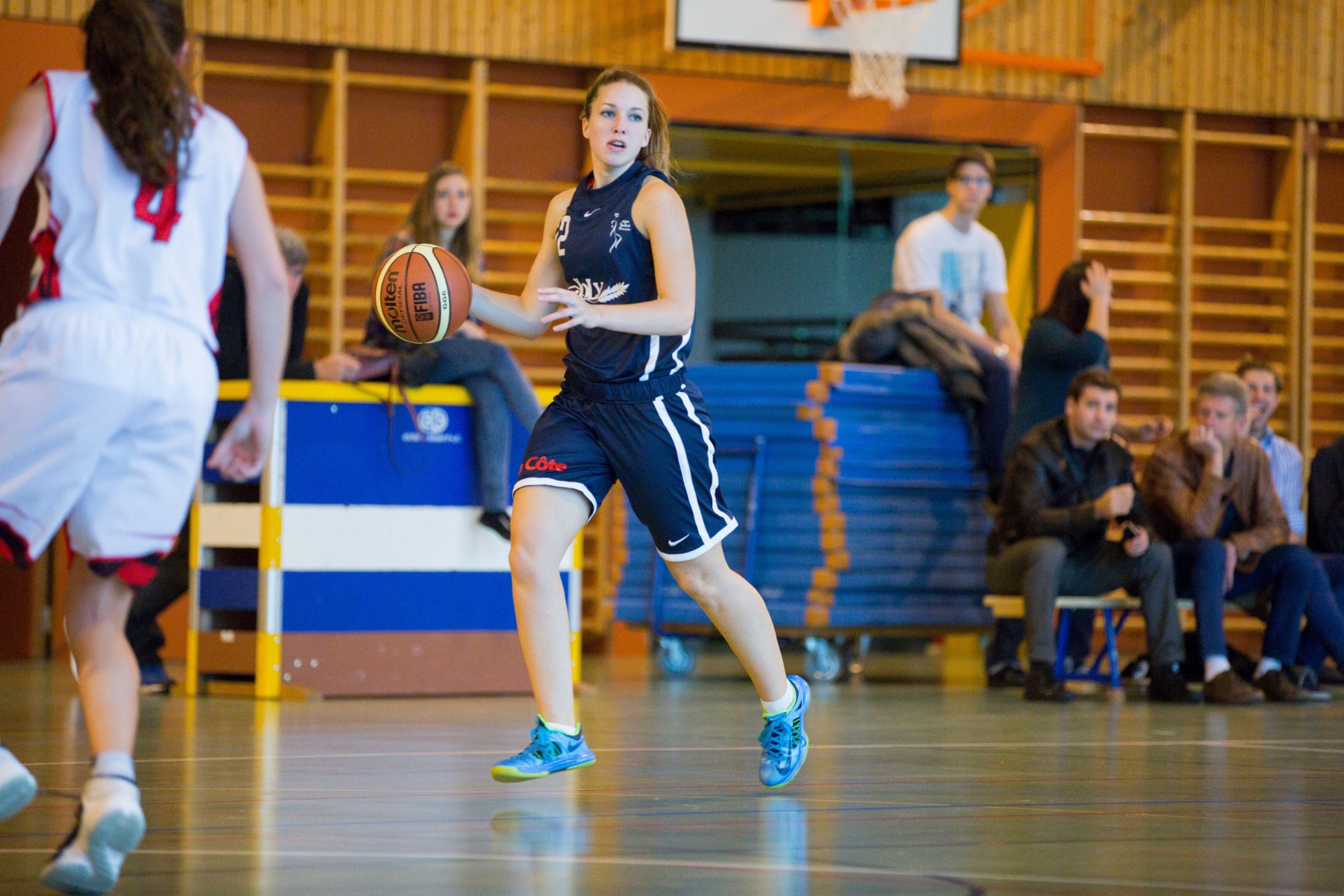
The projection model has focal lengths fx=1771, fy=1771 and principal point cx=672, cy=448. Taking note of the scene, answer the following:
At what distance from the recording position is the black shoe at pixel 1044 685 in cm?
732

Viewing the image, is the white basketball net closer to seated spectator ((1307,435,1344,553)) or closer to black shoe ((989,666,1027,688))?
seated spectator ((1307,435,1344,553))

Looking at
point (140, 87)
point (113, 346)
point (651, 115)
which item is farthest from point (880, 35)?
point (113, 346)

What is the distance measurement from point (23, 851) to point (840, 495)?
5678 millimetres

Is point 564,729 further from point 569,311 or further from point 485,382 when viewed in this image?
point 485,382

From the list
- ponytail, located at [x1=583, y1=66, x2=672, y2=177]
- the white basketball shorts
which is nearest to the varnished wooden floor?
the white basketball shorts

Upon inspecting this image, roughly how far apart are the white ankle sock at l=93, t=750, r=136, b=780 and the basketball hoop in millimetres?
8210

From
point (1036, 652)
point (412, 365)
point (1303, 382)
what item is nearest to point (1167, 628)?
point (1036, 652)

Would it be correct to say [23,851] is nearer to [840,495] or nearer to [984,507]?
[840,495]

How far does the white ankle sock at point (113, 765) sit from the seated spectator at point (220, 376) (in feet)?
14.3

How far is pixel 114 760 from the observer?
283cm

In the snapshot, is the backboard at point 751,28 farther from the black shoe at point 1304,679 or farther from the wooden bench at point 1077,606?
the black shoe at point 1304,679

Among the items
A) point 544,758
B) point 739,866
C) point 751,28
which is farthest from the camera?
point 751,28

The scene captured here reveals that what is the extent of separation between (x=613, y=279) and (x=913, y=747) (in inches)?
72.1

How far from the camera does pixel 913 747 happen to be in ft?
17.3
